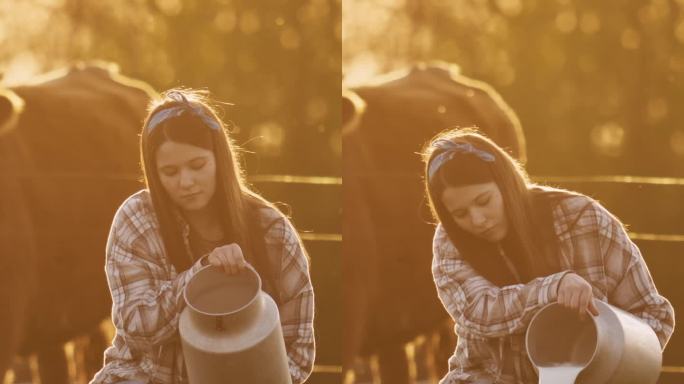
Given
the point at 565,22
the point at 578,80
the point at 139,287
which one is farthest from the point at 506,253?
the point at 139,287

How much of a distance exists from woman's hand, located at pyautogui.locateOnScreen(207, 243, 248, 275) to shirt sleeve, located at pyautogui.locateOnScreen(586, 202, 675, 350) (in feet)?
4.03

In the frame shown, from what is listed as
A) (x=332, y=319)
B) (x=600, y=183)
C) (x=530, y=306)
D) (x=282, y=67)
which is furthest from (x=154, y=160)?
(x=600, y=183)

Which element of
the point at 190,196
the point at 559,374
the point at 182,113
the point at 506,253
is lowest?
the point at 559,374

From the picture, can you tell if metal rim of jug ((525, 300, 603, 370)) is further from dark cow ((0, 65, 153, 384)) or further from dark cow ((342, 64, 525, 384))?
dark cow ((0, 65, 153, 384))

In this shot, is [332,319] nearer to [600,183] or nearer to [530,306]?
[530,306]

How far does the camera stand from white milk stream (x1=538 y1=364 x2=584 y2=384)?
3289mm

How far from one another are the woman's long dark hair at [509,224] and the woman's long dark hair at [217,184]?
0.67 meters

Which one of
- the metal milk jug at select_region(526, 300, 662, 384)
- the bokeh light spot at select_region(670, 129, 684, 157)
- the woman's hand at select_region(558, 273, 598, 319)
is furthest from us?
the bokeh light spot at select_region(670, 129, 684, 157)

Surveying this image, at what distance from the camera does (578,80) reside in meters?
3.88

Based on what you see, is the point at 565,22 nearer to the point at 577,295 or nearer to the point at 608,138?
the point at 608,138

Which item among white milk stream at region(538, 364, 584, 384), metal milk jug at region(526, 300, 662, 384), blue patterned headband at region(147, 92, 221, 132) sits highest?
blue patterned headband at region(147, 92, 221, 132)

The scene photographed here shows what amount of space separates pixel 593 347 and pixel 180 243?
1.41 meters

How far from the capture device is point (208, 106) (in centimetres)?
376

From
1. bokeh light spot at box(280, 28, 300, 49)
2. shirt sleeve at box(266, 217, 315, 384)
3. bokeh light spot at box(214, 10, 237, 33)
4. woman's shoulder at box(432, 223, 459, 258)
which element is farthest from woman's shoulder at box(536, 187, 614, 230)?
bokeh light spot at box(214, 10, 237, 33)
